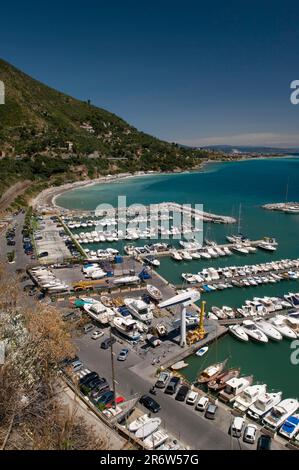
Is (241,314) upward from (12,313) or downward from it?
downward

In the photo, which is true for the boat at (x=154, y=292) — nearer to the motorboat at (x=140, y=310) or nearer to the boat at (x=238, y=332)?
the motorboat at (x=140, y=310)

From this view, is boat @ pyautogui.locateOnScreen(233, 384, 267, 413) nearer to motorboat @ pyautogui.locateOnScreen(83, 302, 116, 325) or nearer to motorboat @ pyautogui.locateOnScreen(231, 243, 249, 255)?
motorboat @ pyautogui.locateOnScreen(83, 302, 116, 325)

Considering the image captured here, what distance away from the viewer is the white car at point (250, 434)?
47.8ft

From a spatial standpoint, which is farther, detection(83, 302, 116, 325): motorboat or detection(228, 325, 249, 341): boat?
detection(83, 302, 116, 325): motorboat

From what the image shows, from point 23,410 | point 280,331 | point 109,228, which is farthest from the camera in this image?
point 109,228

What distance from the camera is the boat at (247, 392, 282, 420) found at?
54.6ft

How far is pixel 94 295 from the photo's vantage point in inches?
1117

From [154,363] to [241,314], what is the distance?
990 cm

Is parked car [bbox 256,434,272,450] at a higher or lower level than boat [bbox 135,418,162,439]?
lower

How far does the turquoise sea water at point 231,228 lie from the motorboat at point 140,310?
4.86 meters

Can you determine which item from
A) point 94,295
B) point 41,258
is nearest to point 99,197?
point 41,258

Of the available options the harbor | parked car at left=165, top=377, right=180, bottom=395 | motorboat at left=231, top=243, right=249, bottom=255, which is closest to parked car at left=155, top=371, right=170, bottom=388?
parked car at left=165, top=377, right=180, bottom=395

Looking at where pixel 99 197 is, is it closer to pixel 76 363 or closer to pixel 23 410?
pixel 76 363

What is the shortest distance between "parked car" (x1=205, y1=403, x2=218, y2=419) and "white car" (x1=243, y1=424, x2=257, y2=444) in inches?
62.9
